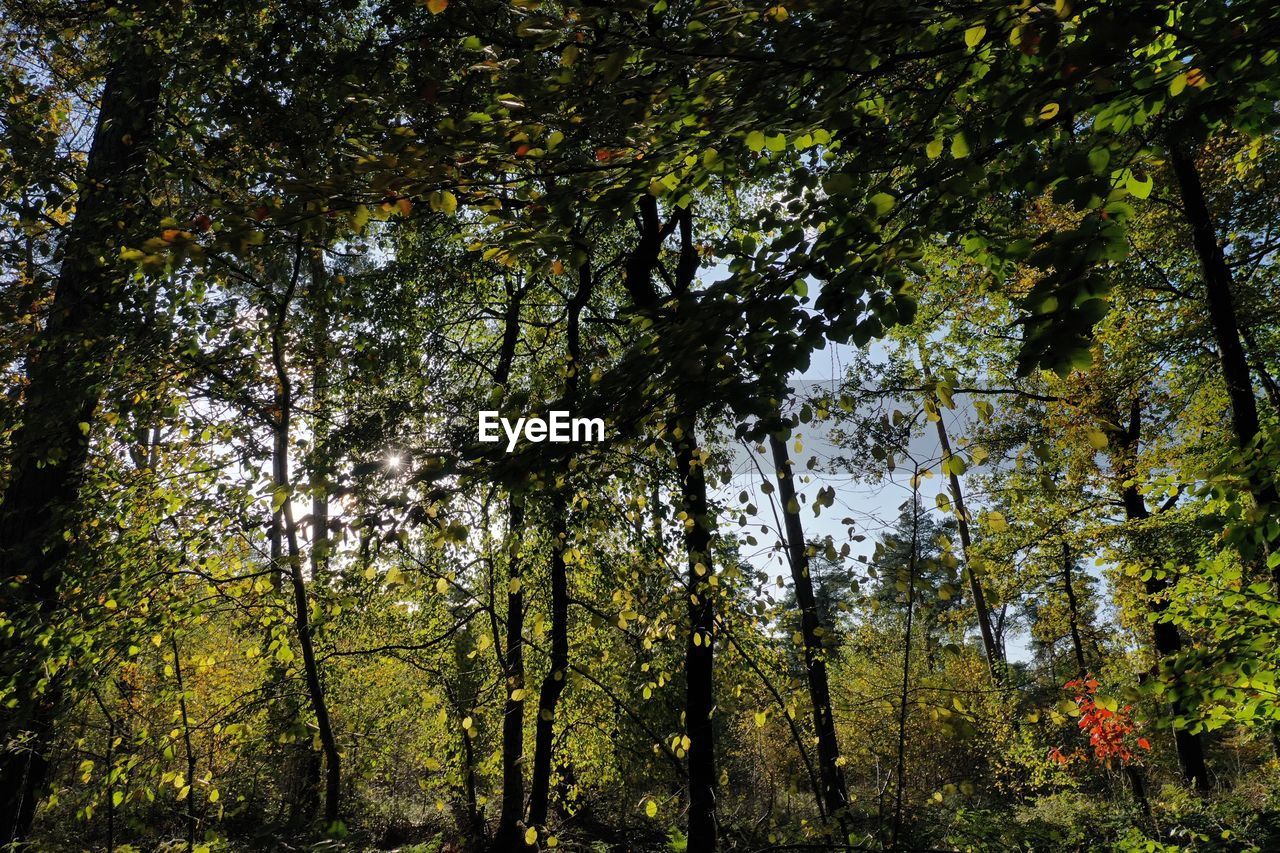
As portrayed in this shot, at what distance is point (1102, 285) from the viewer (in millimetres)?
1549

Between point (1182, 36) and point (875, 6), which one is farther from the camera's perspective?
point (875, 6)

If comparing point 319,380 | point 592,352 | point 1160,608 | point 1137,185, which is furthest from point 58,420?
point 1160,608

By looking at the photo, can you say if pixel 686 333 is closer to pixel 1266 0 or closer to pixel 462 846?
pixel 1266 0

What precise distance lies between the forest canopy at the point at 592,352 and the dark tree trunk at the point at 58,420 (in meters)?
0.04

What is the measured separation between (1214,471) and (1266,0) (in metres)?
2.22

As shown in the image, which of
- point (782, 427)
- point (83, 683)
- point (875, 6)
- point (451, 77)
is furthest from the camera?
point (451, 77)

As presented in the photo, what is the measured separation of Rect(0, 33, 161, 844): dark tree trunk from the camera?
13.6ft

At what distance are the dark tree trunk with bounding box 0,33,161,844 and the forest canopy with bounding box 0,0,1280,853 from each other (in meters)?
0.04

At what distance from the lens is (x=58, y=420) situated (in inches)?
165

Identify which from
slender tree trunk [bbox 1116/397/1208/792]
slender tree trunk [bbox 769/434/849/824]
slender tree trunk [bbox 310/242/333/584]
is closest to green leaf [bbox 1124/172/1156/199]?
slender tree trunk [bbox 769/434/849/824]

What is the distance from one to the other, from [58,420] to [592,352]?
334 cm

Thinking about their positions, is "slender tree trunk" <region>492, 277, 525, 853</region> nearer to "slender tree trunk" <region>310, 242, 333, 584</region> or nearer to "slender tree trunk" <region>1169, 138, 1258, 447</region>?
"slender tree trunk" <region>310, 242, 333, 584</region>

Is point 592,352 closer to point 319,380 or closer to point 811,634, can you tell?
point 811,634

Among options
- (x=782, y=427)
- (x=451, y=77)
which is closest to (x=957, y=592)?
(x=782, y=427)
